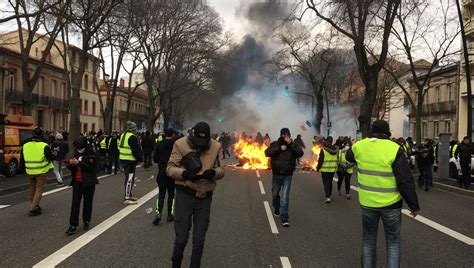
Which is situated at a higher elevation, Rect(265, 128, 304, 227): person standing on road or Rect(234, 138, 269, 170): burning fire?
Rect(265, 128, 304, 227): person standing on road

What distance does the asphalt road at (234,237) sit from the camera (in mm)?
5801

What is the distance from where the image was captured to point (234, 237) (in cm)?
706

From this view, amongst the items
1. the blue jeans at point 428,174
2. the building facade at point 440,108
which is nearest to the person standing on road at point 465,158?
the blue jeans at point 428,174

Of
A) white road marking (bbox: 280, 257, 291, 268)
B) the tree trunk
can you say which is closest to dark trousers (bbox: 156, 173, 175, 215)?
white road marking (bbox: 280, 257, 291, 268)

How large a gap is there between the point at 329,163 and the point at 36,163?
6569mm

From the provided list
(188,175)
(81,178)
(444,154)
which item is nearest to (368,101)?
(444,154)

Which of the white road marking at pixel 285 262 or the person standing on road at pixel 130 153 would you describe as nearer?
the white road marking at pixel 285 262

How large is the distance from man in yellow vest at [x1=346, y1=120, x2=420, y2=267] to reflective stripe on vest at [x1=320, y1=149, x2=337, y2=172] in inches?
250

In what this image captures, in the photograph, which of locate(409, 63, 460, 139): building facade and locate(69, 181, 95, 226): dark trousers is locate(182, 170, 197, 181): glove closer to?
locate(69, 181, 95, 226): dark trousers

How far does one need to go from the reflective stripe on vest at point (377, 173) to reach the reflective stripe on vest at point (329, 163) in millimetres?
6361

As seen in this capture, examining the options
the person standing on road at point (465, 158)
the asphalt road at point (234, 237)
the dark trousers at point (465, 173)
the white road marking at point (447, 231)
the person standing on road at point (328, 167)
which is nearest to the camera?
the asphalt road at point (234, 237)

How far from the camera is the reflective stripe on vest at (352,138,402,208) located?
466cm

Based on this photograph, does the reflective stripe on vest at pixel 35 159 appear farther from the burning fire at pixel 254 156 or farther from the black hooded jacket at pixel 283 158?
the burning fire at pixel 254 156

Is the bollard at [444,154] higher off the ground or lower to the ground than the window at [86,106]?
lower
